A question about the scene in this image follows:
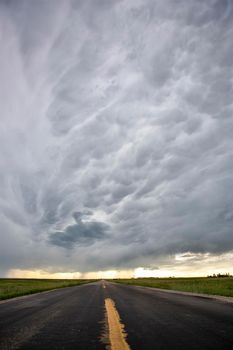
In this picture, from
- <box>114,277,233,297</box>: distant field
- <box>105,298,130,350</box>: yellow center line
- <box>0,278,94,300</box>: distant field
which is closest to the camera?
<box>105,298,130,350</box>: yellow center line

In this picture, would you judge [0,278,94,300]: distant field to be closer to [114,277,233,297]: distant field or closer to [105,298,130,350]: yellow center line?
[114,277,233,297]: distant field

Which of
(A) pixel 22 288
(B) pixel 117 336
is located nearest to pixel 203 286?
(A) pixel 22 288

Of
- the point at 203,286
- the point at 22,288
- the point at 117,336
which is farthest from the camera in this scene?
the point at 22,288

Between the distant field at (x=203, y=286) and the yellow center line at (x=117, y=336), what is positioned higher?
the distant field at (x=203, y=286)

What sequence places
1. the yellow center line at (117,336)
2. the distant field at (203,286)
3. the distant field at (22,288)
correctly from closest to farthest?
the yellow center line at (117,336)
the distant field at (203,286)
the distant field at (22,288)

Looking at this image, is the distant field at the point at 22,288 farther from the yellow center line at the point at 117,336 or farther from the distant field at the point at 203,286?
the yellow center line at the point at 117,336

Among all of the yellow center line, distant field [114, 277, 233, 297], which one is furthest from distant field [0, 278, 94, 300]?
the yellow center line

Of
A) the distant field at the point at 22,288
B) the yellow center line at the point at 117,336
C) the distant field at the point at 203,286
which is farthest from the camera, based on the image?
the distant field at the point at 22,288

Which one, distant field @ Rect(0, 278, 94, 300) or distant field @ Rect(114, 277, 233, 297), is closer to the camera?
distant field @ Rect(114, 277, 233, 297)

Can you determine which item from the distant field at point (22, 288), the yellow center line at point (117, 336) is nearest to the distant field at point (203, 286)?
the distant field at point (22, 288)

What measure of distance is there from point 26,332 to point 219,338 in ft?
11.4

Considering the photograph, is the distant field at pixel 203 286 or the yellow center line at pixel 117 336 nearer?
the yellow center line at pixel 117 336

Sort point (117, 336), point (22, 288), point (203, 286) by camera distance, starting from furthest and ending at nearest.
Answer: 1. point (22, 288)
2. point (203, 286)
3. point (117, 336)

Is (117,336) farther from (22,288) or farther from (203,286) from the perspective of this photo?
(22,288)
